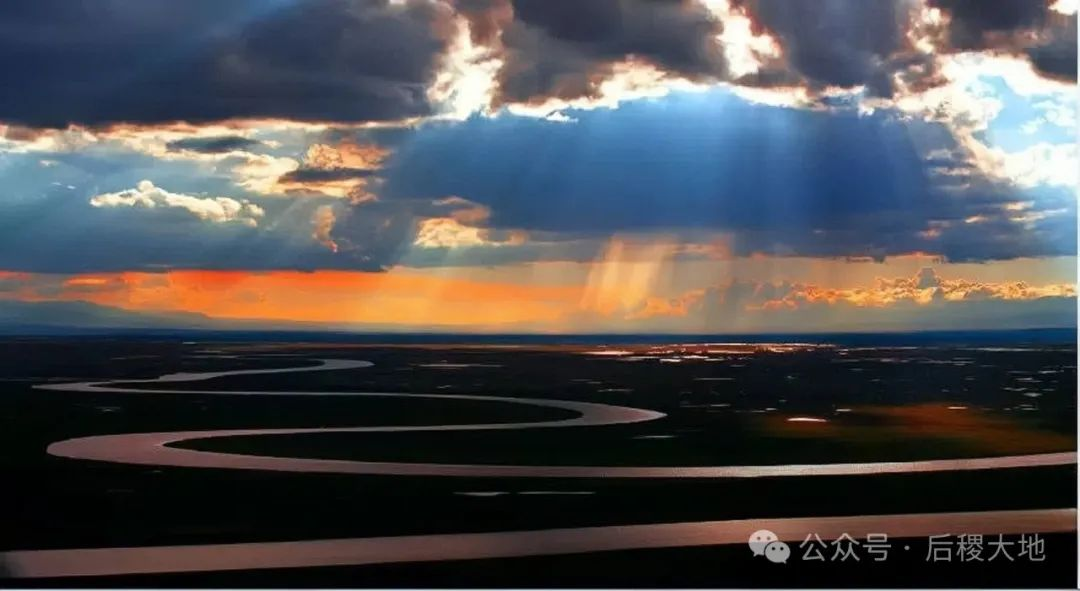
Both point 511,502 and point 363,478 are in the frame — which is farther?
point 363,478

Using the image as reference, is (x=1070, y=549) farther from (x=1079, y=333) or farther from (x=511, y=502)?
(x=511, y=502)

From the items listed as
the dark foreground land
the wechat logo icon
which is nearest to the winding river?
the wechat logo icon

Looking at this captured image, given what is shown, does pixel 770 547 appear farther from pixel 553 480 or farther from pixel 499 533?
pixel 553 480

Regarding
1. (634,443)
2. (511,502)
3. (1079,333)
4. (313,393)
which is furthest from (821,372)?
(511,502)

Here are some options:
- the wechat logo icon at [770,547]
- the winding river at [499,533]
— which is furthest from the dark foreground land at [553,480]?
the winding river at [499,533]

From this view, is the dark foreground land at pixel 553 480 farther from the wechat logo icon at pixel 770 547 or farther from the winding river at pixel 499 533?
the winding river at pixel 499 533

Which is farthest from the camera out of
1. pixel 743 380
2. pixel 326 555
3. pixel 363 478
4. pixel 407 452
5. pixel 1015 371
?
pixel 1015 371

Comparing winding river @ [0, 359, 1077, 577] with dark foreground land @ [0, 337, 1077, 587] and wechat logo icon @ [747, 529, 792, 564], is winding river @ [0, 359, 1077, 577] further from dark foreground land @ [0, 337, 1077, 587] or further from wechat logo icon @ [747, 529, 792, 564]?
dark foreground land @ [0, 337, 1077, 587]

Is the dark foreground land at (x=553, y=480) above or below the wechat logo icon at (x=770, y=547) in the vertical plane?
above

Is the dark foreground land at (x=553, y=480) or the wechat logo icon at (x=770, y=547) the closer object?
the dark foreground land at (x=553, y=480)
